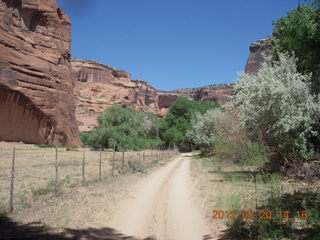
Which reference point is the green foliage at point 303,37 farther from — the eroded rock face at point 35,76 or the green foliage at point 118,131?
the eroded rock face at point 35,76

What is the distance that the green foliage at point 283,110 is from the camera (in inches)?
426

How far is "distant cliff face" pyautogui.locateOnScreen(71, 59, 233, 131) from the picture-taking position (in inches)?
3507

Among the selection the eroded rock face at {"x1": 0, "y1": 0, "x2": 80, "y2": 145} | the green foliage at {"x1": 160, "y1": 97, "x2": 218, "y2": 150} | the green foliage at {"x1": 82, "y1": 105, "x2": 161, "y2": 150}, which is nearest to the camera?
the eroded rock face at {"x1": 0, "y1": 0, "x2": 80, "y2": 145}

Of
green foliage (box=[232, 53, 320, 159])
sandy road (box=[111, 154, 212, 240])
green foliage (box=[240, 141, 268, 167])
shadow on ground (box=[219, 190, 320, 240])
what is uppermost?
green foliage (box=[232, 53, 320, 159])

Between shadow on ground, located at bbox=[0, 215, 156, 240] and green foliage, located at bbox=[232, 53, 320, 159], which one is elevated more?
green foliage, located at bbox=[232, 53, 320, 159]

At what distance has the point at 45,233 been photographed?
5.82 metres

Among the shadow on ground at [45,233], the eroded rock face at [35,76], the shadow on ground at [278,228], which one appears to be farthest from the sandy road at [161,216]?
the eroded rock face at [35,76]

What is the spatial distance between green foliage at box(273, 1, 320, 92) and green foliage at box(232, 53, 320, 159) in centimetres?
89

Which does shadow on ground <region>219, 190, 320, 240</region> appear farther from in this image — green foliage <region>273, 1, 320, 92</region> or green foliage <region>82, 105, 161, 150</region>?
green foliage <region>82, 105, 161, 150</region>

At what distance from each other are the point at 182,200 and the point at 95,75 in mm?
97789

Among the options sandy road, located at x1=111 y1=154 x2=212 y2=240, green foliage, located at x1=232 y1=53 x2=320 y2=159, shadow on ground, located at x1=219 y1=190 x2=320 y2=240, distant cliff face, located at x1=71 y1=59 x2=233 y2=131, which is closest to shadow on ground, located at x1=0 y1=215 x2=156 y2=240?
sandy road, located at x1=111 y1=154 x2=212 y2=240

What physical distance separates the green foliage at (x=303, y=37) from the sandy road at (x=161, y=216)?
808cm

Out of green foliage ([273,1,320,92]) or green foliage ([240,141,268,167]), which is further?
green foliage ([240,141,268,167])

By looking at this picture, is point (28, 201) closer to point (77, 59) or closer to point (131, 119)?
point (131, 119)
